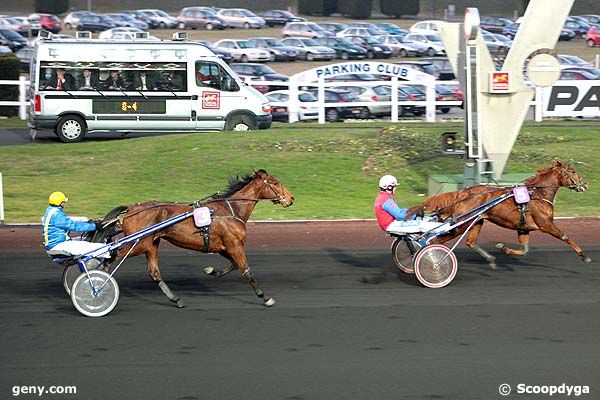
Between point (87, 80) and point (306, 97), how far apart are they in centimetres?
909

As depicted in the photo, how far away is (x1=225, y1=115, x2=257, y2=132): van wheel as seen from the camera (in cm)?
2666

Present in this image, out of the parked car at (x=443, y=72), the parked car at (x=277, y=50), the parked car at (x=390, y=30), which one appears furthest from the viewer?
the parked car at (x=390, y=30)

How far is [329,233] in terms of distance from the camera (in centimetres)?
1605

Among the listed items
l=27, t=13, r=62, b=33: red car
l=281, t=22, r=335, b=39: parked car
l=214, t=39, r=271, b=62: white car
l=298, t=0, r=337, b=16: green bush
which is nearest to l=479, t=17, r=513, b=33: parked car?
l=281, t=22, r=335, b=39: parked car

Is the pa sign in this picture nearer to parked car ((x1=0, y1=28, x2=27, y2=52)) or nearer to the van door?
the van door

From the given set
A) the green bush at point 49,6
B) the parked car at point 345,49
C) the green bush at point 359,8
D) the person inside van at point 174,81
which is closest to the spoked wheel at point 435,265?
the person inside van at point 174,81

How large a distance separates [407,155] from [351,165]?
1.34 metres

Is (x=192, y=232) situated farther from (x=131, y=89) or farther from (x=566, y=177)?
(x=131, y=89)

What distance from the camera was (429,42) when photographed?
59500mm

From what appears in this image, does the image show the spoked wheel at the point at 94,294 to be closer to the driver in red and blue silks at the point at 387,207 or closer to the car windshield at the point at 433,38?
the driver in red and blue silks at the point at 387,207

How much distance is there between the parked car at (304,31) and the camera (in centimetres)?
6339

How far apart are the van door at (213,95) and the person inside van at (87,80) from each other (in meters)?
2.55

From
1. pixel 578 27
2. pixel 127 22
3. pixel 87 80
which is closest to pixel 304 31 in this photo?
pixel 127 22

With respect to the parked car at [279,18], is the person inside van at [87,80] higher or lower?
lower
